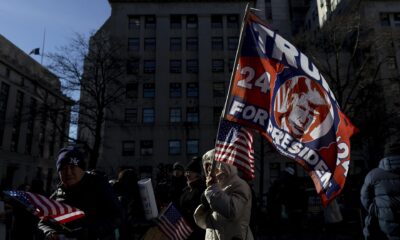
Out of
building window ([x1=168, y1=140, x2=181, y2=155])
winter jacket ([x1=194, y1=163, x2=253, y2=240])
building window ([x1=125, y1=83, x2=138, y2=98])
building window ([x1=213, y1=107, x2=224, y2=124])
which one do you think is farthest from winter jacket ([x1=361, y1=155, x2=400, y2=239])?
building window ([x1=125, y1=83, x2=138, y2=98])

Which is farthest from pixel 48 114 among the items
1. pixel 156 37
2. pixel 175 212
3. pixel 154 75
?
pixel 175 212

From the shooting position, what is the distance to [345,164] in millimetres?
3605

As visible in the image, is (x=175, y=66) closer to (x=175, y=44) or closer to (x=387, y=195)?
(x=175, y=44)

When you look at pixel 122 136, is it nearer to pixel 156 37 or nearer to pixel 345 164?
pixel 156 37

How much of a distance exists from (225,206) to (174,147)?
36543mm

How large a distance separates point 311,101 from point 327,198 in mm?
1146

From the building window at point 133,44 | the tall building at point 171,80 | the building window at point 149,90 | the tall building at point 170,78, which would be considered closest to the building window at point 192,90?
the tall building at point 170,78

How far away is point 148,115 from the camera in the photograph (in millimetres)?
40281

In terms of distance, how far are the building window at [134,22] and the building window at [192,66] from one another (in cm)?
801

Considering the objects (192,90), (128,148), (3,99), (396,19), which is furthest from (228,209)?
(3,99)

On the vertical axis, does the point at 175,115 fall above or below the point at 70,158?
above

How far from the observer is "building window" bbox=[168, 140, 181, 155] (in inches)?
1542

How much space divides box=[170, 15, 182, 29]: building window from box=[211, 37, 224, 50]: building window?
475cm

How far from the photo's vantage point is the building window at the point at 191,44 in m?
43.0
